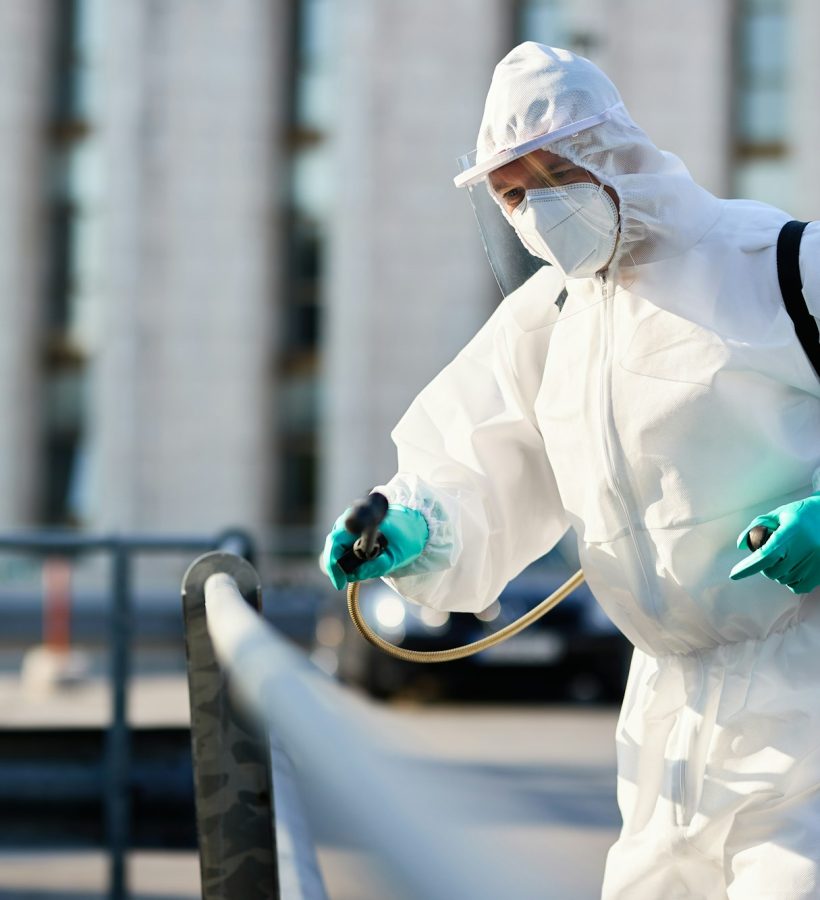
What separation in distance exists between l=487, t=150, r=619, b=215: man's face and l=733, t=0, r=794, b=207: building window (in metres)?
19.5

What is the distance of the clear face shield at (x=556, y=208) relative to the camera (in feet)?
7.81

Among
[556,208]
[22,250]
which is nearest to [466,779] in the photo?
[556,208]

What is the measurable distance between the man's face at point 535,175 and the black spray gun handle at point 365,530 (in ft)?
A: 1.83

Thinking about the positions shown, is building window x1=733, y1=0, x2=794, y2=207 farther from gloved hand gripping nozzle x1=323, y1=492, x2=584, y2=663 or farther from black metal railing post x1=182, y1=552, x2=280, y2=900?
black metal railing post x1=182, y1=552, x2=280, y2=900

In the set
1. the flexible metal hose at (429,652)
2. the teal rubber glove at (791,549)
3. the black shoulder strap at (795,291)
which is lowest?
the flexible metal hose at (429,652)

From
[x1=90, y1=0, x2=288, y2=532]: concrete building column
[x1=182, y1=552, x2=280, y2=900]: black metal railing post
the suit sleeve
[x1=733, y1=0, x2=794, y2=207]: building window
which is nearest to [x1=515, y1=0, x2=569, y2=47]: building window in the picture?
[x1=733, y1=0, x2=794, y2=207]: building window

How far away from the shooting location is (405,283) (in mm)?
20547

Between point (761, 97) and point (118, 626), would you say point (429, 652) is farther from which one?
point (761, 97)

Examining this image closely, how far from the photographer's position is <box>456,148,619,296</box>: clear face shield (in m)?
2.38

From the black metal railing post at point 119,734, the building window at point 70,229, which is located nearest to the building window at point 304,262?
the building window at point 70,229

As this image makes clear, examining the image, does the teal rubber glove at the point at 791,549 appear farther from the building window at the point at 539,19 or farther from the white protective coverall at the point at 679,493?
the building window at the point at 539,19

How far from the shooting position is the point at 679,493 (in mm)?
2271

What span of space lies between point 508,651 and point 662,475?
26.7ft

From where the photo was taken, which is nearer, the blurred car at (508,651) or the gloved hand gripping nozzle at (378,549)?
the gloved hand gripping nozzle at (378,549)
